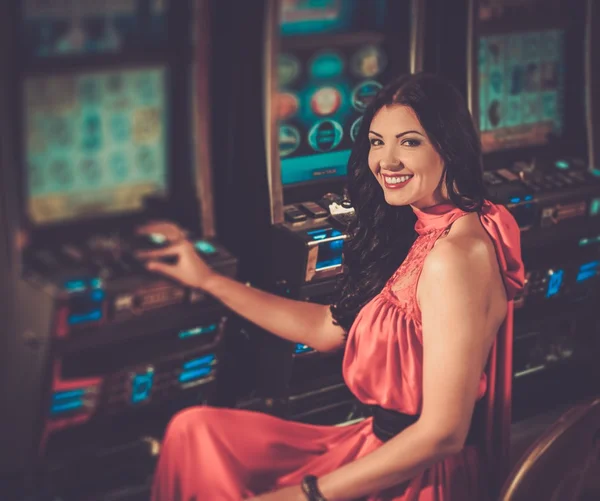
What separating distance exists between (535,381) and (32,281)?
2362 millimetres

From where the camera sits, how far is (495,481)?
9.11 feet

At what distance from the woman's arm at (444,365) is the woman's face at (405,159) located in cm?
23

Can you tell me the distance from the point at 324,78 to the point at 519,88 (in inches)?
36.5

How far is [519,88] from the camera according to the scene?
3.67m

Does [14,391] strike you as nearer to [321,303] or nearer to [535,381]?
[321,303]

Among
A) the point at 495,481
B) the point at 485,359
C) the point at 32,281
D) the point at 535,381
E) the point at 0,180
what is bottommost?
the point at 535,381

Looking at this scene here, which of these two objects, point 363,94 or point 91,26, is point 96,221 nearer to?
point 91,26

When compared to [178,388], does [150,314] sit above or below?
above

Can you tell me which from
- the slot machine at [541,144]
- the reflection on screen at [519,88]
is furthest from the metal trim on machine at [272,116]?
the reflection on screen at [519,88]

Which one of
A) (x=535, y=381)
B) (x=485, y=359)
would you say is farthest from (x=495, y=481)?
(x=535, y=381)

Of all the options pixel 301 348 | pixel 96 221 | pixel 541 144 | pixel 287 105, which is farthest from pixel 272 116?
pixel 541 144

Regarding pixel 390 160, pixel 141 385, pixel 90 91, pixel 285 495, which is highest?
pixel 90 91

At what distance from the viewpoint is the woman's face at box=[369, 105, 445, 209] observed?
8.60ft

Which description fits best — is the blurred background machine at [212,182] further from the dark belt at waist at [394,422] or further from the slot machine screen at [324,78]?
the dark belt at waist at [394,422]
